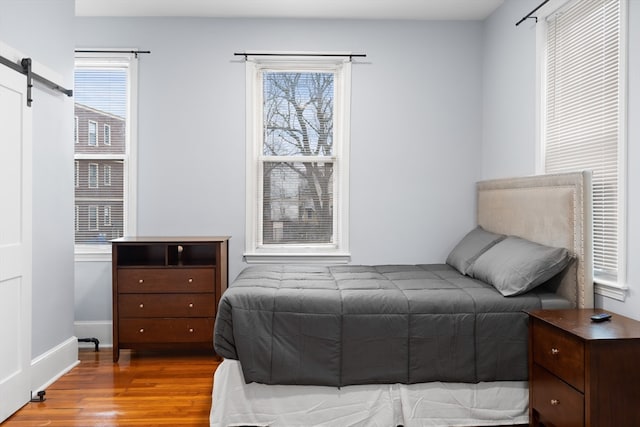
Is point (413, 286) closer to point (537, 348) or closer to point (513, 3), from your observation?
point (537, 348)

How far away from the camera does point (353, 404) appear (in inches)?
101

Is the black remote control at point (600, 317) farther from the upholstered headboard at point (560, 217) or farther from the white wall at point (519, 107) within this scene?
the upholstered headboard at point (560, 217)

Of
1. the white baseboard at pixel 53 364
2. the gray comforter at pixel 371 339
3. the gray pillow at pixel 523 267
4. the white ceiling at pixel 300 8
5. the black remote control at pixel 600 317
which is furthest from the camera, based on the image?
the white ceiling at pixel 300 8

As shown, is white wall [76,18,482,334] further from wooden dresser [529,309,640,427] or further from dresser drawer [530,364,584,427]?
wooden dresser [529,309,640,427]

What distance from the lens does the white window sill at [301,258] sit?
418 cm

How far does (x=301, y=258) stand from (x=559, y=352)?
2333 mm

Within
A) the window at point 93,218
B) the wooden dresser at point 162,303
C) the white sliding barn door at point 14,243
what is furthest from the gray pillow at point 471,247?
the window at point 93,218

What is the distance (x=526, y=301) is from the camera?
262cm

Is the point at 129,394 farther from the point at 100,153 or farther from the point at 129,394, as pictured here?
the point at 100,153

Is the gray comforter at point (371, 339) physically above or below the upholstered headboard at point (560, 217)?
below

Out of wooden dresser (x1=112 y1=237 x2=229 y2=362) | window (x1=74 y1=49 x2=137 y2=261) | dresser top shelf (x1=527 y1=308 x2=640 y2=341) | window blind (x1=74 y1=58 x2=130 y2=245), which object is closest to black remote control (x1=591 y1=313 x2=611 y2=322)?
dresser top shelf (x1=527 y1=308 x2=640 y2=341)

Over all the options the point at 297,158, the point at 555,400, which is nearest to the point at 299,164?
the point at 297,158

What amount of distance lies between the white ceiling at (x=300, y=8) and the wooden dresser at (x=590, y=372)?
2.62 metres

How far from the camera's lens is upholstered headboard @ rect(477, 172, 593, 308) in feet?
8.82
